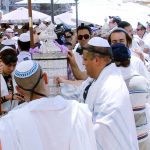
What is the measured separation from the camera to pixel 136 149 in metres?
3.42

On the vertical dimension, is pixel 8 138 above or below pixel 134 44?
above

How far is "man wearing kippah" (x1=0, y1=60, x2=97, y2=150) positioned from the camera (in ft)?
8.56

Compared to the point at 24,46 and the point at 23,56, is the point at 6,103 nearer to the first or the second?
the point at 23,56

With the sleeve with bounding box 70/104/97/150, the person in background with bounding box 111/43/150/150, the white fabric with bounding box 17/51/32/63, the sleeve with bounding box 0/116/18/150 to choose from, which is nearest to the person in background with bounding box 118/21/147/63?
the white fabric with bounding box 17/51/32/63

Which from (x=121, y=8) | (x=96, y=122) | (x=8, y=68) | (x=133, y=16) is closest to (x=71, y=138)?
(x=96, y=122)

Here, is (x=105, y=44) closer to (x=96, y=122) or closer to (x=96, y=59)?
(x=96, y=59)

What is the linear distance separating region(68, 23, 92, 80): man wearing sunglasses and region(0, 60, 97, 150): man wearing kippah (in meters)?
1.29

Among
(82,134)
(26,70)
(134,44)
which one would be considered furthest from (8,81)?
(134,44)

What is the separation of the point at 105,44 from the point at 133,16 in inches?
582

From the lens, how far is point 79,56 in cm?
578

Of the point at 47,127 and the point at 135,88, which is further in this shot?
the point at 135,88

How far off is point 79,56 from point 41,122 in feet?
10.3

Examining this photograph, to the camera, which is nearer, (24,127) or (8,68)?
(24,127)

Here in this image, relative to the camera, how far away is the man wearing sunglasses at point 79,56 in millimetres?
4138
